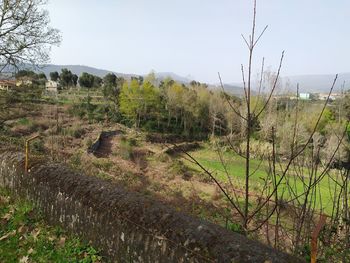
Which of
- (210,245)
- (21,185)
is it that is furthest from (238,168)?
(210,245)

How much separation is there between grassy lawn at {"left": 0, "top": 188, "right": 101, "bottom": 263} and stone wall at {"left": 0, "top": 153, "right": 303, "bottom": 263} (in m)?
0.14

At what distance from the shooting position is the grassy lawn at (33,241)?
400 centimetres

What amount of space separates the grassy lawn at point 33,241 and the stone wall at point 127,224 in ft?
0.46

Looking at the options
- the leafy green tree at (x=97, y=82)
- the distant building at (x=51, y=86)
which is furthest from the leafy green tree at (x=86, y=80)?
A: the distant building at (x=51, y=86)

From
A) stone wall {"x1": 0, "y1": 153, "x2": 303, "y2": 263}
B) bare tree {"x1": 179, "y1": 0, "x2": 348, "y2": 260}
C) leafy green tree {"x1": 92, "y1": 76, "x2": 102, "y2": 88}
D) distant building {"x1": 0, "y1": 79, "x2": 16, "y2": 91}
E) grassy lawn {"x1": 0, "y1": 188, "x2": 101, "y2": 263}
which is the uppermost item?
leafy green tree {"x1": 92, "y1": 76, "x2": 102, "y2": 88}

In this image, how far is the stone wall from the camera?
8.91ft

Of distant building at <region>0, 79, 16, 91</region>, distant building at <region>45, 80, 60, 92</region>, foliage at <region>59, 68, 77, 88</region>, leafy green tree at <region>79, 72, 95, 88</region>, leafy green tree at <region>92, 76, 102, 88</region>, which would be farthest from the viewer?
leafy green tree at <region>92, 76, 102, 88</region>

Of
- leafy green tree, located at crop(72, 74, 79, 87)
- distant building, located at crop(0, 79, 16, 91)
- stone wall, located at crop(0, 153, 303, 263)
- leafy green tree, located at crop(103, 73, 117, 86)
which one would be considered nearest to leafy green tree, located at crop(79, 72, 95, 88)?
leafy green tree, located at crop(72, 74, 79, 87)

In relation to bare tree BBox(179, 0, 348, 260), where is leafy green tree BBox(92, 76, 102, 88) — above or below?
above

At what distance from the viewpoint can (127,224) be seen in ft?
11.4

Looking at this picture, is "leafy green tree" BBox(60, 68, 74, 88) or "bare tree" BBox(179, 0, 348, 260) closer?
"bare tree" BBox(179, 0, 348, 260)

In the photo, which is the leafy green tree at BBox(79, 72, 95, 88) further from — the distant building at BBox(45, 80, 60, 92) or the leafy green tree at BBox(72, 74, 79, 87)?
the distant building at BBox(45, 80, 60, 92)

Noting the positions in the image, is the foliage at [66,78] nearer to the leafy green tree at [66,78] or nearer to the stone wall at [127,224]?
the leafy green tree at [66,78]

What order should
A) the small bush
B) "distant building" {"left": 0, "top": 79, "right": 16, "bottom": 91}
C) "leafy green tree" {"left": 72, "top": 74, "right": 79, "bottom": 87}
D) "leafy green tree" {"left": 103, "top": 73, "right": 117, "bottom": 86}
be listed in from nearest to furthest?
Result: "distant building" {"left": 0, "top": 79, "right": 16, "bottom": 91}, the small bush, "leafy green tree" {"left": 103, "top": 73, "right": 117, "bottom": 86}, "leafy green tree" {"left": 72, "top": 74, "right": 79, "bottom": 87}
